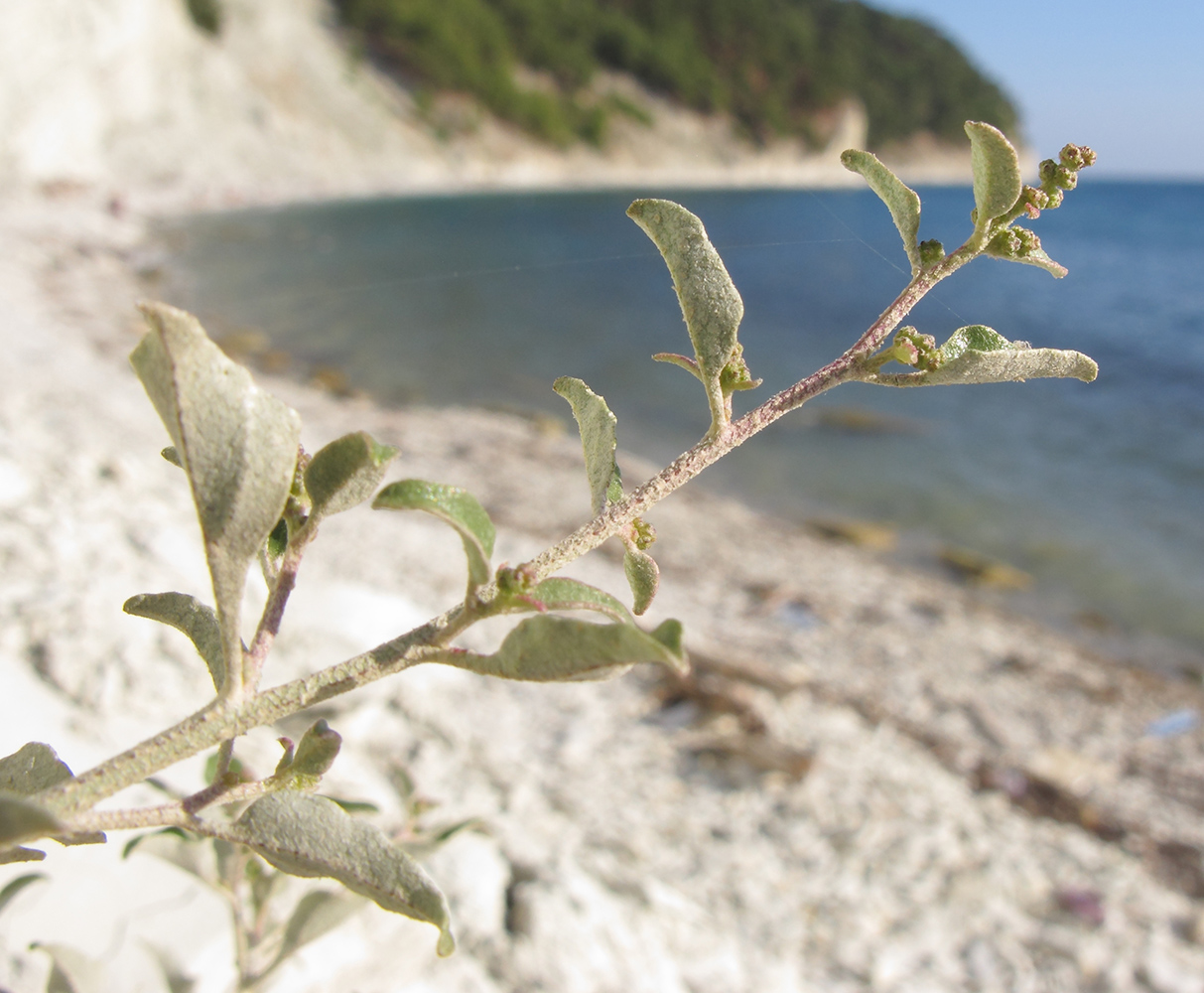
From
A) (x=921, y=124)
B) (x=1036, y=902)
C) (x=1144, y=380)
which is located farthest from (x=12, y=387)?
(x=921, y=124)

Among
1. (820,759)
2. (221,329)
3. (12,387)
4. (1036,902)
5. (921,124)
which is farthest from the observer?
(921,124)

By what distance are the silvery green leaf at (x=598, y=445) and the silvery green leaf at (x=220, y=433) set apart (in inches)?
8.3

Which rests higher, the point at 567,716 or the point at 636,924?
the point at 636,924

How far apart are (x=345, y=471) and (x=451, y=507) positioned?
0.08 meters

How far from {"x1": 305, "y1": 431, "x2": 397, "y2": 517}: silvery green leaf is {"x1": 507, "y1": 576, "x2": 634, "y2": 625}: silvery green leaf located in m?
0.13

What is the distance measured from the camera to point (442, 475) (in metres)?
8.02

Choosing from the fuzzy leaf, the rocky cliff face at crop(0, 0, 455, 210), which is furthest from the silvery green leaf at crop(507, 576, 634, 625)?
the rocky cliff face at crop(0, 0, 455, 210)

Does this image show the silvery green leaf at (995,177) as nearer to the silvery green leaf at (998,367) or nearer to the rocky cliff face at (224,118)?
the silvery green leaf at (998,367)

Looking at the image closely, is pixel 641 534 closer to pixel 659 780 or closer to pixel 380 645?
pixel 380 645

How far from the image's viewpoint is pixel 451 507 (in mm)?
624

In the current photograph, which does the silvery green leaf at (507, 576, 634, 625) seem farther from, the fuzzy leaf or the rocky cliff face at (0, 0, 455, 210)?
the rocky cliff face at (0, 0, 455, 210)

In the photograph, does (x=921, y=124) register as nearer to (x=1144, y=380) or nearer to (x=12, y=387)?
(x=1144, y=380)

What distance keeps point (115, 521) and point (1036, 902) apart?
11.6 feet

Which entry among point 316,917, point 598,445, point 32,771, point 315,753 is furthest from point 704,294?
point 316,917
